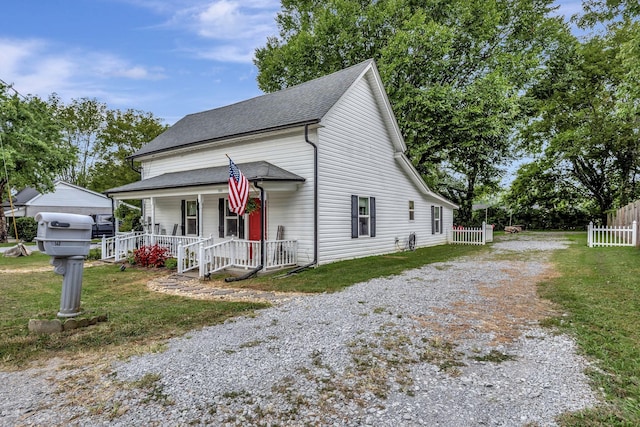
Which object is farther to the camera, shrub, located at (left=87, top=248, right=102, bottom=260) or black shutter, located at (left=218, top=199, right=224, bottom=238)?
shrub, located at (left=87, top=248, right=102, bottom=260)

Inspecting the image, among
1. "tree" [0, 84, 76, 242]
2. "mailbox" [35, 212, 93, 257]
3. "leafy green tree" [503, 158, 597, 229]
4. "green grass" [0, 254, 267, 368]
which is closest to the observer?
"green grass" [0, 254, 267, 368]

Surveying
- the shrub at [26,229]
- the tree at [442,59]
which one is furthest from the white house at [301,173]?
the shrub at [26,229]

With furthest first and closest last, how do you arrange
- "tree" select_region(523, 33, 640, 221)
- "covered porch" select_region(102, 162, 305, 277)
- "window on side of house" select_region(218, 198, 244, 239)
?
"tree" select_region(523, 33, 640, 221) → "window on side of house" select_region(218, 198, 244, 239) → "covered porch" select_region(102, 162, 305, 277)

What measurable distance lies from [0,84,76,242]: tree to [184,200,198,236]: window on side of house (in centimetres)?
1107

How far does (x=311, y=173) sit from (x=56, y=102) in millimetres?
33795

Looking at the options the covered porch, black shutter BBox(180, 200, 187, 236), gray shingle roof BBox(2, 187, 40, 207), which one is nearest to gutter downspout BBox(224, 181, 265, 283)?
the covered porch

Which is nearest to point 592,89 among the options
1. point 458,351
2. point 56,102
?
point 458,351

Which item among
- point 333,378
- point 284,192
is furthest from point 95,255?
point 333,378

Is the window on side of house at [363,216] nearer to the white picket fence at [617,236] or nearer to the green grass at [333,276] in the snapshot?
Answer: the green grass at [333,276]

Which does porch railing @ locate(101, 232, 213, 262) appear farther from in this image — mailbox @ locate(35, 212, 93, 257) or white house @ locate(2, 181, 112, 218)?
white house @ locate(2, 181, 112, 218)

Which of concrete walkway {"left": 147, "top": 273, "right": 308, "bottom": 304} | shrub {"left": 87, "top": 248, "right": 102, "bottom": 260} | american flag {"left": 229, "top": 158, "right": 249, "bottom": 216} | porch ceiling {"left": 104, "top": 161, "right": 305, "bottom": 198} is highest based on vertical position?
porch ceiling {"left": 104, "top": 161, "right": 305, "bottom": 198}

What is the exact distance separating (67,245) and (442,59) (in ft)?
65.5

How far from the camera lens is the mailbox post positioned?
180 inches

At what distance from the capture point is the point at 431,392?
2980 mm
